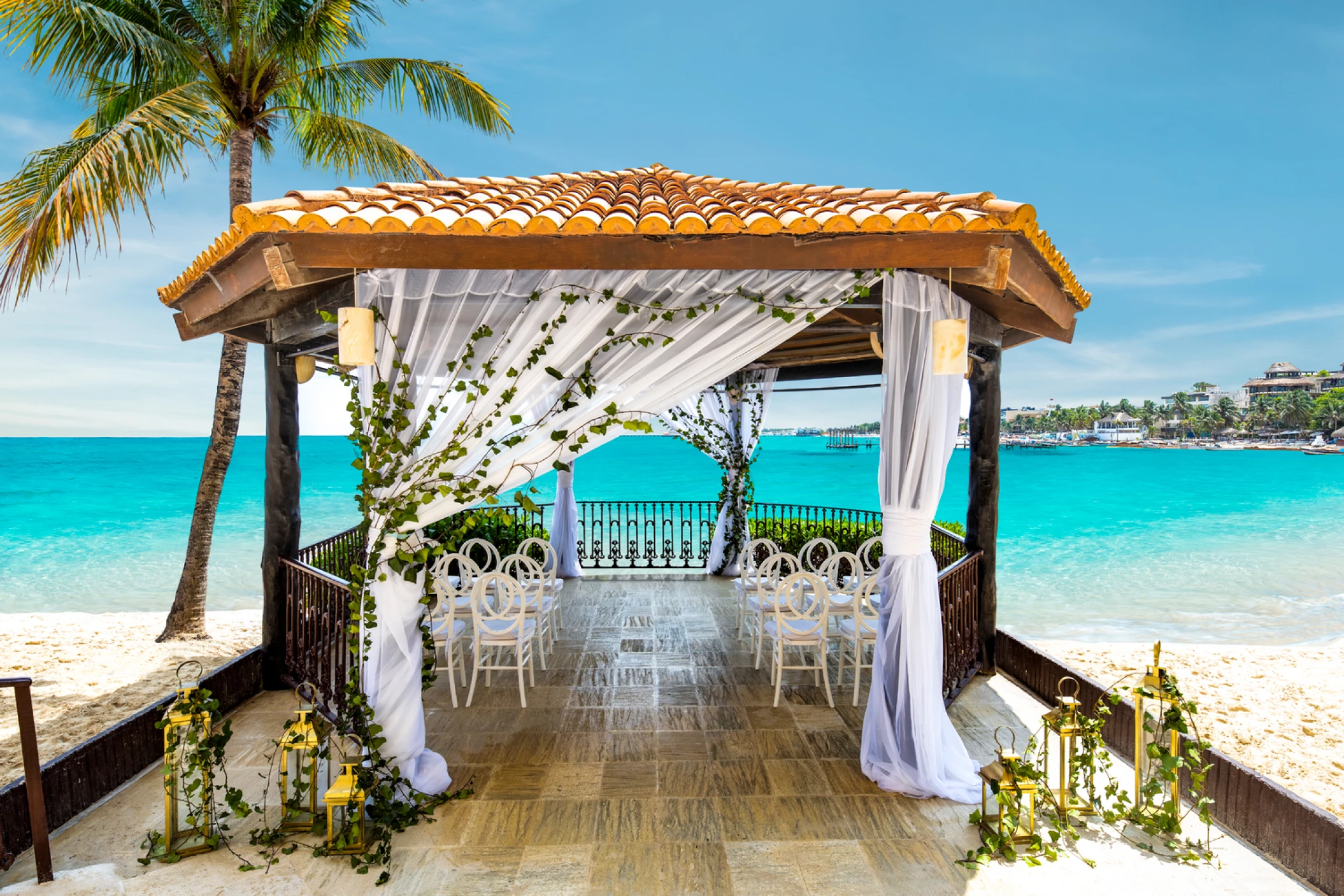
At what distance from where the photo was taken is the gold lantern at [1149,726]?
2.84m

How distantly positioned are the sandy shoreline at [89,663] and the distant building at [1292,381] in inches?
2833

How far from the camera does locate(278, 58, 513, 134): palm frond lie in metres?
7.45

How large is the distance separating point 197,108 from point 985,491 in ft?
25.8

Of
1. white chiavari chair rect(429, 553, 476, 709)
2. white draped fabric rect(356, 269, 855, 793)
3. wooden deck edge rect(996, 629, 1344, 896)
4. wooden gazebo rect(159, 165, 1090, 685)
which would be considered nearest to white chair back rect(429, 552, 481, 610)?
white chiavari chair rect(429, 553, 476, 709)

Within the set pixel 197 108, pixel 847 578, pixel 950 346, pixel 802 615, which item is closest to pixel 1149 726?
pixel 950 346

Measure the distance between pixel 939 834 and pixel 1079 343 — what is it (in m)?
66.1

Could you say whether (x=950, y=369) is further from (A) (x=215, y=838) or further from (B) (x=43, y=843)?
(B) (x=43, y=843)

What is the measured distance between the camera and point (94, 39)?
6.47 meters

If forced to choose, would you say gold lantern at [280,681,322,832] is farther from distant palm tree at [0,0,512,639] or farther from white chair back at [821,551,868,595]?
distant palm tree at [0,0,512,639]

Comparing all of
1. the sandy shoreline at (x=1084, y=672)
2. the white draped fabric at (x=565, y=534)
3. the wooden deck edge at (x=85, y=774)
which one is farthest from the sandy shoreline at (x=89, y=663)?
the white draped fabric at (x=565, y=534)

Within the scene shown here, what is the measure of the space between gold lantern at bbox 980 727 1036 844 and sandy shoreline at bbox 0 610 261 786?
5.22 m

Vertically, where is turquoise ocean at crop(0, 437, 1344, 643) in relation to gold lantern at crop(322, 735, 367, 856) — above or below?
below

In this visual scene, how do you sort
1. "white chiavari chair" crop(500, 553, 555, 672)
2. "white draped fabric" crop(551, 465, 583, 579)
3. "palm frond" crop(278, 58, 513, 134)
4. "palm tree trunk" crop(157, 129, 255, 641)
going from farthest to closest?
1. "white draped fabric" crop(551, 465, 583, 579)
2. "palm frond" crop(278, 58, 513, 134)
3. "palm tree trunk" crop(157, 129, 255, 641)
4. "white chiavari chair" crop(500, 553, 555, 672)

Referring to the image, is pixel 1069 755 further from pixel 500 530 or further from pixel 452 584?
pixel 500 530
